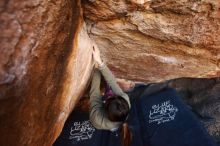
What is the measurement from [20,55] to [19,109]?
0.96 ft

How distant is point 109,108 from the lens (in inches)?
88.0

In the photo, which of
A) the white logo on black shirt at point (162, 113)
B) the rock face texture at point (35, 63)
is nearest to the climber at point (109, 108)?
the rock face texture at point (35, 63)

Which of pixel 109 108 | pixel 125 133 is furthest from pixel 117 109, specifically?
pixel 125 133

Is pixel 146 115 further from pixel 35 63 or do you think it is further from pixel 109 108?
pixel 35 63

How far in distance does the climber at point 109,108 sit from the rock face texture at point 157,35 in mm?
190

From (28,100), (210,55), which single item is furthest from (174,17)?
(28,100)

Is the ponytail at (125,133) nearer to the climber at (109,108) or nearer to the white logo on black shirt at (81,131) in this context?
the climber at (109,108)

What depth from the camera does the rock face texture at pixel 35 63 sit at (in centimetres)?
149

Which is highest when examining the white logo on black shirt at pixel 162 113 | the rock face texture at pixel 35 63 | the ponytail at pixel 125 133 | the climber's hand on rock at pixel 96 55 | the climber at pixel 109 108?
the rock face texture at pixel 35 63

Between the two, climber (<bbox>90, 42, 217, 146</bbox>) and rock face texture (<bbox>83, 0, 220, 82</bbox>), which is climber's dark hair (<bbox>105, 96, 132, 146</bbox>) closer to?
climber (<bbox>90, 42, 217, 146</bbox>)

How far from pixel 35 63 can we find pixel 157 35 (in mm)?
1160

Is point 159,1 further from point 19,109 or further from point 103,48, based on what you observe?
point 19,109

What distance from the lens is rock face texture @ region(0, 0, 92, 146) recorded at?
4.90 feet

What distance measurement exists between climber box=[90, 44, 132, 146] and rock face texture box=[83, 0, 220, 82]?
0.19 meters
